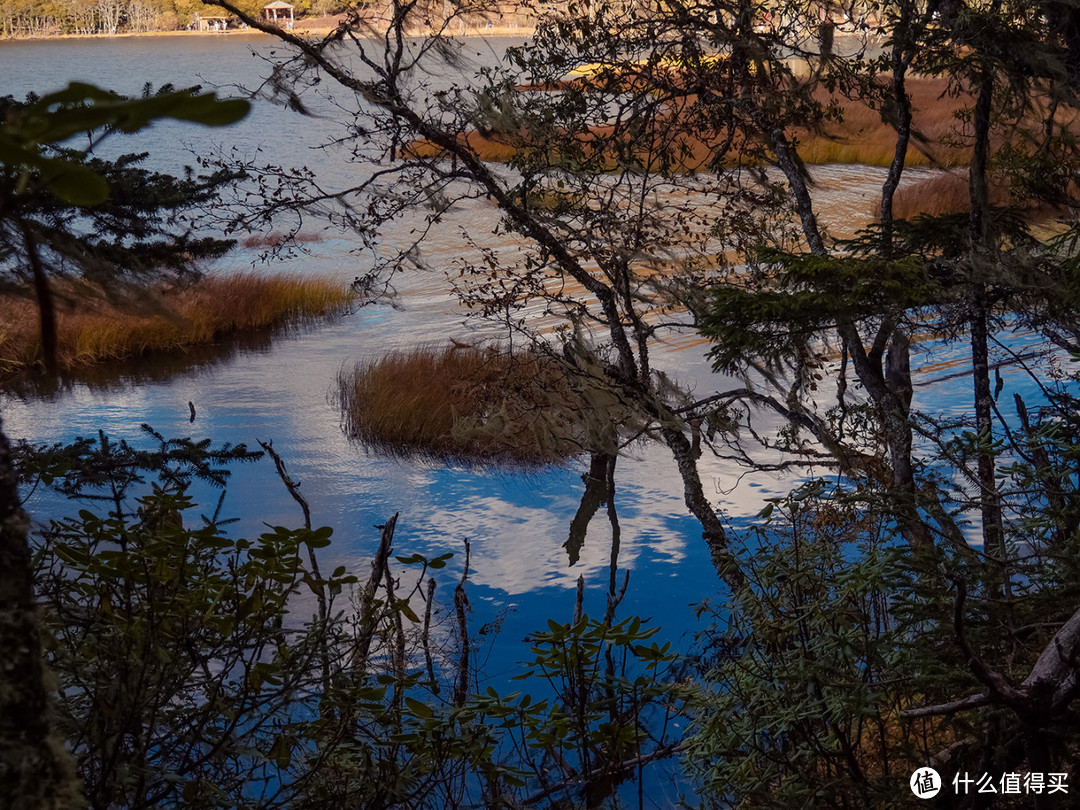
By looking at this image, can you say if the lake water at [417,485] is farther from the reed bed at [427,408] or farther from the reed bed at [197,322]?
the reed bed at [197,322]

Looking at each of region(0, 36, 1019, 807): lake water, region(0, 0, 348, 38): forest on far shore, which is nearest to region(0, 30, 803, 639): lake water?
region(0, 36, 1019, 807): lake water

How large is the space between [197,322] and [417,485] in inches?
119

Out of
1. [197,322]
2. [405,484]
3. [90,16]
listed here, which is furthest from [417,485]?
[90,16]

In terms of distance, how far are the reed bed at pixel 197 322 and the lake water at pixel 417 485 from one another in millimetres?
271

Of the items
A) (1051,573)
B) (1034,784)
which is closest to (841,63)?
(1051,573)

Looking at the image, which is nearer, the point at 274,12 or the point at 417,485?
the point at 274,12

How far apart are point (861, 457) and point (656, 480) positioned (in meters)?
3.85

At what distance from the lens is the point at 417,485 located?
8180 mm

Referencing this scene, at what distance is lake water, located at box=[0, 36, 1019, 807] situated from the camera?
7.16 metres

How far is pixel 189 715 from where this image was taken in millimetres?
1664

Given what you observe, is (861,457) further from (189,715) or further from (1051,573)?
(189,715)

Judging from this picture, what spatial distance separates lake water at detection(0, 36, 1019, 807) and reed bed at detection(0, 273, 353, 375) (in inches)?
10.7

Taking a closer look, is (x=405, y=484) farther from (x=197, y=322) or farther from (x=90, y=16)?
(x=90, y=16)

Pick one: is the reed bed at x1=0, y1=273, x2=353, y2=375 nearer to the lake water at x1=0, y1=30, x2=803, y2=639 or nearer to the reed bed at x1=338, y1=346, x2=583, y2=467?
the lake water at x1=0, y1=30, x2=803, y2=639
